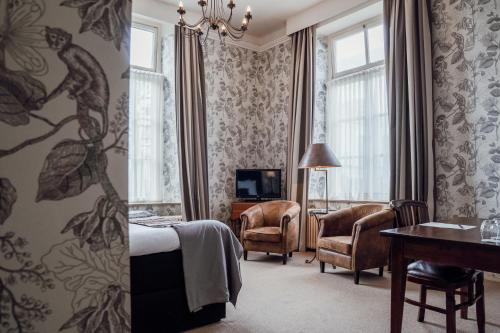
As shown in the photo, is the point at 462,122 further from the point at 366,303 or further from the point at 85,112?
the point at 85,112

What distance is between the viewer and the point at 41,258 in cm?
51

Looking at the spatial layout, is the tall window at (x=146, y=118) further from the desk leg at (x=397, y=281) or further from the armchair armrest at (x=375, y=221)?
the desk leg at (x=397, y=281)

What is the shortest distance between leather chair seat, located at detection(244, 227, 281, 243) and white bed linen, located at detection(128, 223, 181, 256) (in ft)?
7.17

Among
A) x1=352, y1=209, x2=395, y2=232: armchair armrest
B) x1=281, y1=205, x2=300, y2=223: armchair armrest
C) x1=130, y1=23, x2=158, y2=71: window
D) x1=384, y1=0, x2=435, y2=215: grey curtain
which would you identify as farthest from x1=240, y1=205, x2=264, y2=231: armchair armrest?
x1=130, y1=23, x2=158, y2=71: window

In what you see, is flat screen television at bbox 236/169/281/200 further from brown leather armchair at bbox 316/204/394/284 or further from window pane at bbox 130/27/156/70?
window pane at bbox 130/27/156/70

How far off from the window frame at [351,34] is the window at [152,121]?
2.38 metres

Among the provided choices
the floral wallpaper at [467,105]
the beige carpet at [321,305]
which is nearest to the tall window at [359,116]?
the floral wallpaper at [467,105]

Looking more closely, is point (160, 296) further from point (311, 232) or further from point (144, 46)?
point (144, 46)

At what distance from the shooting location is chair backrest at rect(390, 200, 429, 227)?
271 cm

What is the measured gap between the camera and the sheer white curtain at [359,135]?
4852 millimetres

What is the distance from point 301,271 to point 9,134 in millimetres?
4001

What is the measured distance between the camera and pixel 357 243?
3.68 m

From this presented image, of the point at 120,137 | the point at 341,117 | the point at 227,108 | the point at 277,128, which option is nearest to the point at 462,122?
the point at 341,117

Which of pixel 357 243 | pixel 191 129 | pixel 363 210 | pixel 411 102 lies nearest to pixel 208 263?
pixel 357 243
